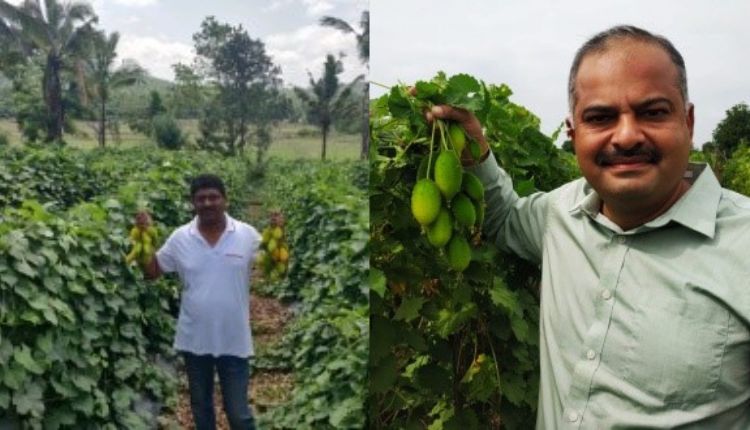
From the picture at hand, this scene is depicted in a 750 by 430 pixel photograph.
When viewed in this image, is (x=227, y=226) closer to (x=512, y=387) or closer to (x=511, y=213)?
(x=511, y=213)

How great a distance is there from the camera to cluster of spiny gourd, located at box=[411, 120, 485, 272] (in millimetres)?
1577

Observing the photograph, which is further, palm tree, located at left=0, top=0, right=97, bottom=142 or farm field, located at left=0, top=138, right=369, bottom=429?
farm field, located at left=0, top=138, right=369, bottom=429

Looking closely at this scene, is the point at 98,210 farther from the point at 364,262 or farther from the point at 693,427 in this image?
the point at 693,427

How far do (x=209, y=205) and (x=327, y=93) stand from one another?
0.34 m

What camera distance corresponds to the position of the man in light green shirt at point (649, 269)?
4.62 feet

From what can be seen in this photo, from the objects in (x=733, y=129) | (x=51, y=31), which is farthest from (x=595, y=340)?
(x=733, y=129)

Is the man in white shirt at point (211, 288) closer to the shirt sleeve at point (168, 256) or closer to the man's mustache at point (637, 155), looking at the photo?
the shirt sleeve at point (168, 256)

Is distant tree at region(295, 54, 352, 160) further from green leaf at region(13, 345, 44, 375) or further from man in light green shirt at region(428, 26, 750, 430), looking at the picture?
green leaf at region(13, 345, 44, 375)

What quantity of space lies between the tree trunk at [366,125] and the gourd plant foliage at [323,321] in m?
0.03

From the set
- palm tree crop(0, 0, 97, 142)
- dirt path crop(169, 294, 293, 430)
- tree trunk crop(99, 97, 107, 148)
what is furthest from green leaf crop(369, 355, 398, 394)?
palm tree crop(0, 0, 97, 142)

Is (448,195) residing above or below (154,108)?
below

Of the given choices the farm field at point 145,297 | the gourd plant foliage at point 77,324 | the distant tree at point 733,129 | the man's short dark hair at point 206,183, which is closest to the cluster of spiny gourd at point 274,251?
the farm field at point 145,297

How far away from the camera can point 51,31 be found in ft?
5.33

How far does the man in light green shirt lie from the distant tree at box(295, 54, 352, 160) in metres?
0.47
